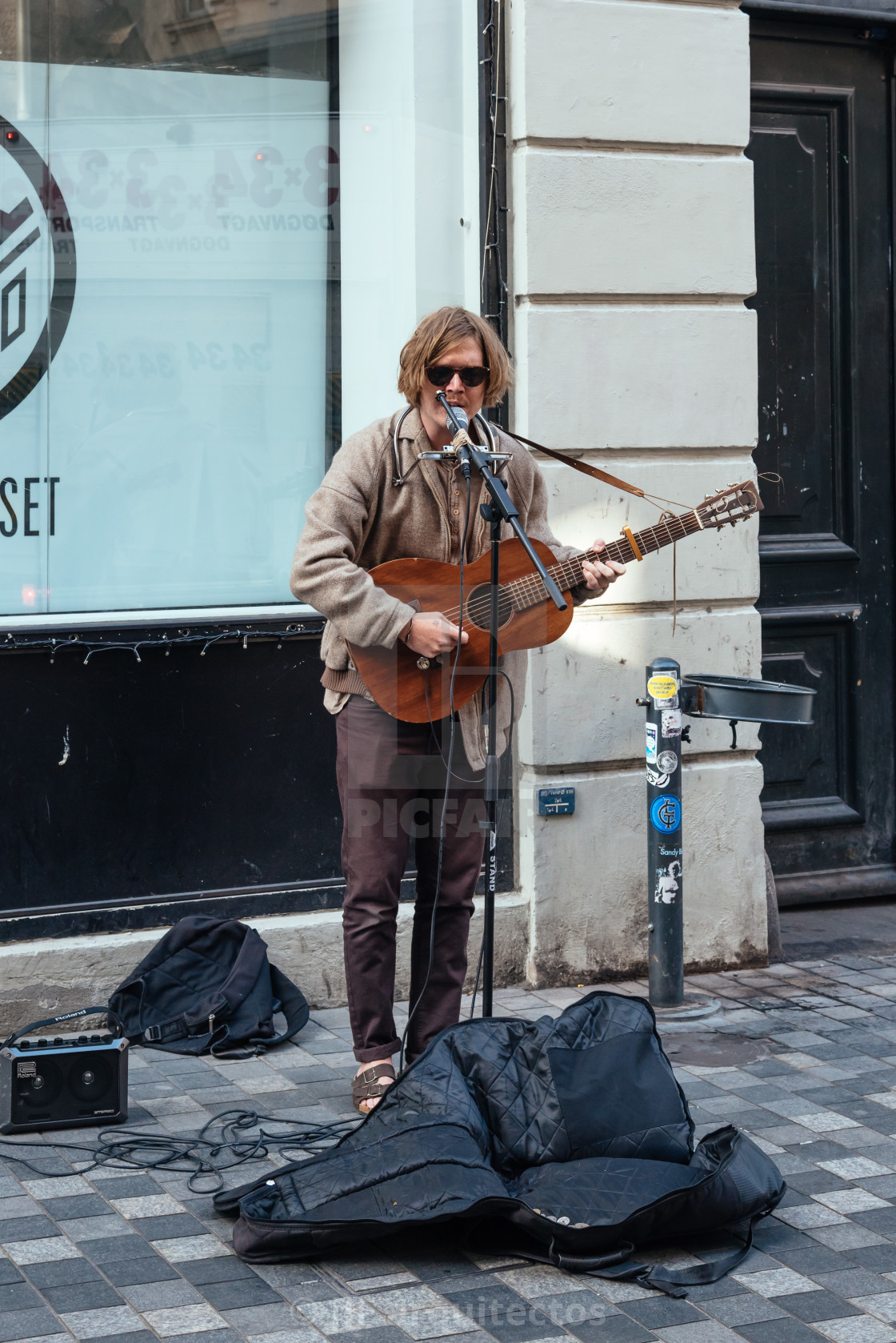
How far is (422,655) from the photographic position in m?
4.09

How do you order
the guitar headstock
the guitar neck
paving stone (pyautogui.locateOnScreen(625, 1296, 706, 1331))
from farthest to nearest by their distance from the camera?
the guitar headstock → the guitar neck → paving stone (pyautogui.locateOnScreen(625, 1296, 706, 1331))

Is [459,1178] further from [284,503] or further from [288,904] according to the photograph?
[284,503]

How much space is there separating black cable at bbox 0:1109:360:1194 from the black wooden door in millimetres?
2785

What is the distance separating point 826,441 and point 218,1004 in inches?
130

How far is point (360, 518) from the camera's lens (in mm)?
4086

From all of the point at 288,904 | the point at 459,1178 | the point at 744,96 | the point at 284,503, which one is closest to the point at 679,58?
the point at 744,96

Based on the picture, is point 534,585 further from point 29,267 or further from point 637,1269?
point 29,267

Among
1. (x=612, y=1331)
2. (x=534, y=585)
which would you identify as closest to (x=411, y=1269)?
(x=612, y=1331)

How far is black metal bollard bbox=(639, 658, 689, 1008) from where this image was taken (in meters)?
5.08

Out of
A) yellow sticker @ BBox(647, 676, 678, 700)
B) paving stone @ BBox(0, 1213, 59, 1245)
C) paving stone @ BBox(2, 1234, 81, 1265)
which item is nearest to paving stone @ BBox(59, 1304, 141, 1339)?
paving stone @ BBox(2, 1234, 81, 1265)

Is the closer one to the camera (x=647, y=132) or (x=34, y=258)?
(x=34, y=258)

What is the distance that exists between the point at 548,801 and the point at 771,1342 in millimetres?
2547

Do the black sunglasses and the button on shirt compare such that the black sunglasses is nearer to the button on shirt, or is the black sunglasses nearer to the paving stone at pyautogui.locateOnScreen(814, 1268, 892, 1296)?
the button on shirt

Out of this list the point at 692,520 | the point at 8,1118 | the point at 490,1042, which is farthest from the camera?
the point at 692,520
